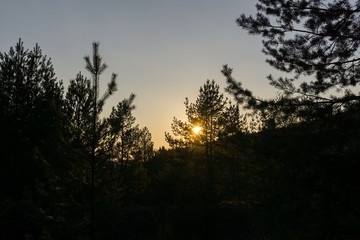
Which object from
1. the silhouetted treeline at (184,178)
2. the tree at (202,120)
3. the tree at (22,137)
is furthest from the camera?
the tree at (202,120)

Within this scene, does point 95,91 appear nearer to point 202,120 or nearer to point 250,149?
point 250,149

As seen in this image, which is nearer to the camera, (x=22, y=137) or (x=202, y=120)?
(x=22, y=137)

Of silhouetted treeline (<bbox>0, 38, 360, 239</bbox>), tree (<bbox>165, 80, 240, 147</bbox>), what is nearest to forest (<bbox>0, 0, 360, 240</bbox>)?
silhouetted treeline (<bbox>0, 38, 360, 239</bbox>)

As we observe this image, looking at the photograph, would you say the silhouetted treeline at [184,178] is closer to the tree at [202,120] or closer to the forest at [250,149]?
the forest at [250,149]

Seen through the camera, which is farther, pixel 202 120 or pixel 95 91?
pixel 202 120

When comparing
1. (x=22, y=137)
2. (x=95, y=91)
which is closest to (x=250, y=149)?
(x=95, y=91)

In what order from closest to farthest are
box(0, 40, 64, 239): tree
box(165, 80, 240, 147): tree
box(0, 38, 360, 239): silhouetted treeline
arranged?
box(0, 38, 360, 239): silhouetted treeline < box(0, 40, 64, 239): tree < box(165, 80, 240, 147): tree

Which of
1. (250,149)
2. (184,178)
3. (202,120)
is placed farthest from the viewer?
(202,120)

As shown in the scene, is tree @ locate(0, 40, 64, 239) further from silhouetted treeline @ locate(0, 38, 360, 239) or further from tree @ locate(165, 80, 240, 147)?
tree @ locate(165, 80, 240, 147)

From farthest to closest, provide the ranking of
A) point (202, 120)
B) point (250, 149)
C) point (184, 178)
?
1. point (202, 120)
2. point (184, 178)
3. point (250, 149)

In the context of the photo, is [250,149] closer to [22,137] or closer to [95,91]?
[95,91]

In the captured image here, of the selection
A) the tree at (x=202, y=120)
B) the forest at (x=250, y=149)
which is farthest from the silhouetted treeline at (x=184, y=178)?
the tree at (x=202, y=120)


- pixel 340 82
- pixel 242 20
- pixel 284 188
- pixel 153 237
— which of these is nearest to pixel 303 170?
pixel 284 188

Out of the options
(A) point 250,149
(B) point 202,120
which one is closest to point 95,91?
(A) point 250,149
